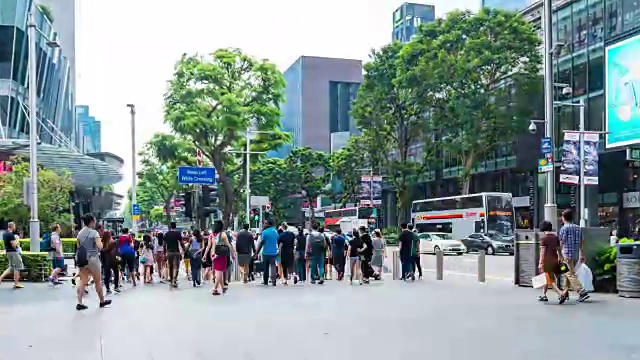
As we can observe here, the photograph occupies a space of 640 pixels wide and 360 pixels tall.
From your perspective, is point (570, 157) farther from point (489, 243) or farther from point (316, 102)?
point (316, 102)

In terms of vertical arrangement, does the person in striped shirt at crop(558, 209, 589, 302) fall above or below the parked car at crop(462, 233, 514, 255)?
above

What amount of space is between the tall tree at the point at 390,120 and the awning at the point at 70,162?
1934cm

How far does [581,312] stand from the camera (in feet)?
37.7

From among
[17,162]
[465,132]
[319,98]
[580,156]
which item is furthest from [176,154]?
[319,98]

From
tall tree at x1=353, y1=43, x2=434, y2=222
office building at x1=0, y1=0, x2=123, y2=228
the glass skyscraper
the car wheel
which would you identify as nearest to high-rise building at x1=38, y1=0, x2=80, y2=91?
office building at x1=0, y1=0, x2=123, y2=228

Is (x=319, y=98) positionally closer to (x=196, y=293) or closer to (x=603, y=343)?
(x=196, y=293)

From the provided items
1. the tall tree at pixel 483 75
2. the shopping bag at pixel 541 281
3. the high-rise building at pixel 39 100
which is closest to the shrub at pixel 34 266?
the high-rise building at pixel 39 100

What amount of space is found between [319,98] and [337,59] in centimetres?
838

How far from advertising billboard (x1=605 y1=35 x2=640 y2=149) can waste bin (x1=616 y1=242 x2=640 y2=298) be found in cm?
1083

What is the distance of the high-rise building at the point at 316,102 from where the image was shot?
379ft

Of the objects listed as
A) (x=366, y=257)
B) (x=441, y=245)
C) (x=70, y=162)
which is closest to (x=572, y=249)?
(x=366, y=257)

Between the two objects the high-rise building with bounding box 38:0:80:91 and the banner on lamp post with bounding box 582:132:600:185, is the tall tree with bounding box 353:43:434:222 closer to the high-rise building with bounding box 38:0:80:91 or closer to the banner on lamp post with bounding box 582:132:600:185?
the banner on lamp post with bounding box 582:132:600:185

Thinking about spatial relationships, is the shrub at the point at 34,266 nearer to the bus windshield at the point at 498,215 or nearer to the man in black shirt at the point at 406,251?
the man in black shirt at the point at 406,251

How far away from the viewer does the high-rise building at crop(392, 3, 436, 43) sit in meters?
112
